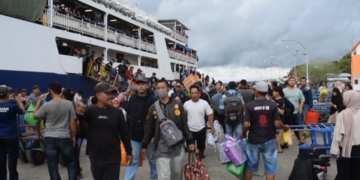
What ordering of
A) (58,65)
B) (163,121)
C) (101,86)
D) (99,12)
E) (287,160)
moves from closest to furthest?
1. (101,86)
2. (163,121)
3. (287,160)
4. (58,65)
5. (99,12)

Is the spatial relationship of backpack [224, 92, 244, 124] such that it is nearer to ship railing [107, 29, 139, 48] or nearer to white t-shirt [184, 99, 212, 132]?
white t-shirt [184, 99, 212, 132]

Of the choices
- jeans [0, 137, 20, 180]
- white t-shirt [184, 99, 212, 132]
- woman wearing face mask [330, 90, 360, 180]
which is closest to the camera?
woman wearing face mask [330, 90, 360, 180]

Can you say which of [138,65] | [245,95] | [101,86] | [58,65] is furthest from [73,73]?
A: [101,86]

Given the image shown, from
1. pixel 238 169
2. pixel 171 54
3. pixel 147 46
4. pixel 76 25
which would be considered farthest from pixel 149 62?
pixel 238 169

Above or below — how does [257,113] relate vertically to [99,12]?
below

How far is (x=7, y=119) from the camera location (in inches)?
204

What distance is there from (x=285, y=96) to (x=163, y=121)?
4827 mm

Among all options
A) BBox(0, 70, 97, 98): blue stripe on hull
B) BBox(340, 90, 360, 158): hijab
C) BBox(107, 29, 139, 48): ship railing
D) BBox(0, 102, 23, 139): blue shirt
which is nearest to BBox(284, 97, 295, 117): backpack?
BBox(340, 90, 360, 158): hijab

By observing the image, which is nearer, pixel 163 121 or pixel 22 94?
pixel 163 121

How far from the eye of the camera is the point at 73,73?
15.0 meters

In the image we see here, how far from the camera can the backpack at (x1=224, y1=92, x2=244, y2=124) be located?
6.89m

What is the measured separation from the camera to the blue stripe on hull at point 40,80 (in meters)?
11.3

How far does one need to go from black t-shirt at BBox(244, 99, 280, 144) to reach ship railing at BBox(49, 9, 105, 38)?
38.7ft

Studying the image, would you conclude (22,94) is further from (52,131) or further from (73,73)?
(52,131)
